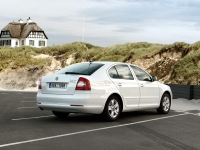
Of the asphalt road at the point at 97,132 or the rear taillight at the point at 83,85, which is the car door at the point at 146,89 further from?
the rear taillight at the point at 83,85

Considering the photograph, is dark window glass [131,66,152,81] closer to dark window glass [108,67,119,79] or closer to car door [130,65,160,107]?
car door [130,65,160,107]

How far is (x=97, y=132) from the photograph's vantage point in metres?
8.76

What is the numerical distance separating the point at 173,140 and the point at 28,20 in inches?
3817

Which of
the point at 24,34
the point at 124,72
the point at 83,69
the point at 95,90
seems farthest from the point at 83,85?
the point at 24,34

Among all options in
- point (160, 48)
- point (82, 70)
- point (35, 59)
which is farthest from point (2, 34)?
point (82, 70)

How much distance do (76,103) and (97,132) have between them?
1.40 metres

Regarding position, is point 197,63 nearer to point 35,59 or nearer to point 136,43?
point 136,43

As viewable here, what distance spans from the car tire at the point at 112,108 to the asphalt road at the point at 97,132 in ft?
0.79

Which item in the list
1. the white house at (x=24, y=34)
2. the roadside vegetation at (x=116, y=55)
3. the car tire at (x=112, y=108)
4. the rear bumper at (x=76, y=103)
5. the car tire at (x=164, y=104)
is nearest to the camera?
the rear bumper at (x=76, y=103)

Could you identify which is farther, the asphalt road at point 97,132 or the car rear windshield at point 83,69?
the car rear windshield at point 83,69

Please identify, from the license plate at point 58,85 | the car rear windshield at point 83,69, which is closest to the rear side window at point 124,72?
the car rear windshield at point 83,69

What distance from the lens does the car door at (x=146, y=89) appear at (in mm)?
11953

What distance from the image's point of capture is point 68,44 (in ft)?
207

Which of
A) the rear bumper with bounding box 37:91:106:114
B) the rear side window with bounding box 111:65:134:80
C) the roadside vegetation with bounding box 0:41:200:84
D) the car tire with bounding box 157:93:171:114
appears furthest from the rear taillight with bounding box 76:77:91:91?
the roadside vegetation with bounding box 0:41:200:84
